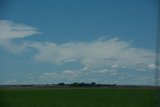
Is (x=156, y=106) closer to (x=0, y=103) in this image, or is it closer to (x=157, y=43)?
(x=157, y=43)

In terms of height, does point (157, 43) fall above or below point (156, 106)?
above

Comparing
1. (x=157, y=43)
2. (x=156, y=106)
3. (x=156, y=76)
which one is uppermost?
(x=157, y=43)

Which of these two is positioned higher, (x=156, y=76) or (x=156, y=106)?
(x=156, y=76)

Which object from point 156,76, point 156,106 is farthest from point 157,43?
point 156,106

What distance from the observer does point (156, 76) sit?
3.90 m

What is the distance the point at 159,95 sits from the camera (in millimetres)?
4023

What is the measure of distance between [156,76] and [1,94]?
2.15 m

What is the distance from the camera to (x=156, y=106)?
12.8 ft

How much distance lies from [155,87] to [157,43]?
46 centimetres

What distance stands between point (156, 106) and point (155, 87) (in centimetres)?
23

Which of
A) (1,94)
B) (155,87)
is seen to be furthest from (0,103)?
(155,87)

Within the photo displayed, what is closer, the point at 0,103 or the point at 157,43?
the point at 157,43

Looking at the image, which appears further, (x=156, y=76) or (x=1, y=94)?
(x=1, y=94)

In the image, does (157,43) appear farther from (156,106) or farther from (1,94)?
(1,94)
